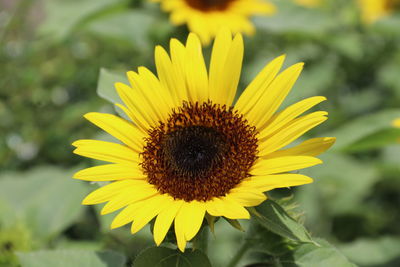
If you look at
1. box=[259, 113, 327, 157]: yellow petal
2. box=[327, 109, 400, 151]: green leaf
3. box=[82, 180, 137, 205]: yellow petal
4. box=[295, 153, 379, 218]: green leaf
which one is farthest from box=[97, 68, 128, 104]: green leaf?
box=[295, 153, 379, 218]: green leaf

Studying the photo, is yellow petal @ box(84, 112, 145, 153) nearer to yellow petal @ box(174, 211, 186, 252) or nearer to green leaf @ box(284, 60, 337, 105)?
yellow petal @ box(174, 211, 186, 252)

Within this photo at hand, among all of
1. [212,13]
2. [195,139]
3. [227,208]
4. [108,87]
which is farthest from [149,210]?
[212,13]

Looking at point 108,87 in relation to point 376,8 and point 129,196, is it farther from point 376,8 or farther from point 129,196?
point 376,8

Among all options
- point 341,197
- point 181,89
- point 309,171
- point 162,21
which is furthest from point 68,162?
point 181,89

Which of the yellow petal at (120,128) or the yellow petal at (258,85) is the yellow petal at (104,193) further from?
the yellow petal at (258,85)

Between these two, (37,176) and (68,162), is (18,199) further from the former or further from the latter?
(68,162)

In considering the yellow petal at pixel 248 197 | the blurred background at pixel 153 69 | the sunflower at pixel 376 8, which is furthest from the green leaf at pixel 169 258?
the sunflower at pixel 376 8
